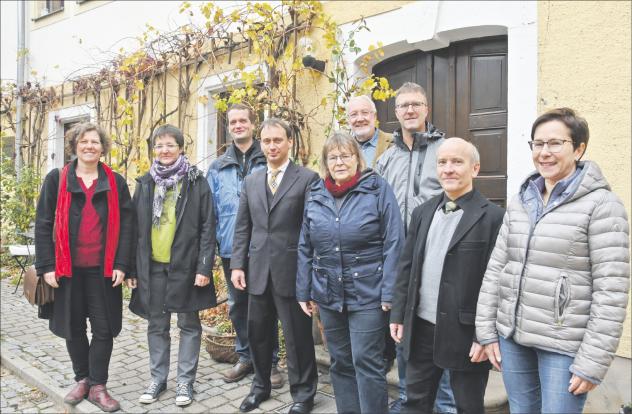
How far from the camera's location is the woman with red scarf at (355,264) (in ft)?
10.2

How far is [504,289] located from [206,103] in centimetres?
601

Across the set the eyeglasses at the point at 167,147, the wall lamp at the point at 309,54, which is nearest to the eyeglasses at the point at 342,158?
the eyeglasses at the point at 167,147

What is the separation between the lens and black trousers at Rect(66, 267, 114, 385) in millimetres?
3848

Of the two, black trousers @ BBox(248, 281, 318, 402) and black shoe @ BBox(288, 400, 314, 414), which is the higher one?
black trousers @ BBox(248, 281, 318, 402)

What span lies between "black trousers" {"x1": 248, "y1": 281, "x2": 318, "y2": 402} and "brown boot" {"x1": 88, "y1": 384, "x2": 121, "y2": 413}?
1.08 metres

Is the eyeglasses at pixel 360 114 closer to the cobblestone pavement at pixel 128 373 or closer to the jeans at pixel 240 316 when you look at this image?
the jeans at pixel 240 316

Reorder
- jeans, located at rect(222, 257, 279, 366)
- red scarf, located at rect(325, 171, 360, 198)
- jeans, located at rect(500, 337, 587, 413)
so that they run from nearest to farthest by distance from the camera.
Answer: jeans, located at rect(500, 337, 587, 413) < red scarf, located at rect(325, 171, 360, 198) < jeans, located at rect(222, 257, 279, 366)

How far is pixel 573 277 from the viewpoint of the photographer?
2.21 m

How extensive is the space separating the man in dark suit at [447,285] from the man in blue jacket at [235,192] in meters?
1.66

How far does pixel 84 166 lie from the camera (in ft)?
12.9

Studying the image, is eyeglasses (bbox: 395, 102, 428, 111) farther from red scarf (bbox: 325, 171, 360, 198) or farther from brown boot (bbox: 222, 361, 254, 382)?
brown boot (bbox: 222, 361, 254, 382)

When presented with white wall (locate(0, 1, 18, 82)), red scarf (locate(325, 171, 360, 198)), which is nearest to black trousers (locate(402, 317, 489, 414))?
red scarf (locate(325, 171, 360, 198))

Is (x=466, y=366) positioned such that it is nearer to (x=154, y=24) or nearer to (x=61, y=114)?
(x=154, y=24)

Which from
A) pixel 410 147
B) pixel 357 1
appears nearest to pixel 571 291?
pixel 410 147
